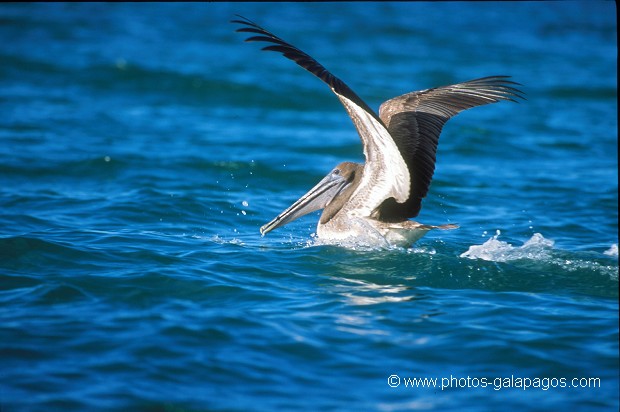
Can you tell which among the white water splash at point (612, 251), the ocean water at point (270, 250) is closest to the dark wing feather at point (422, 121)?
the ocean water at point (270, 250)

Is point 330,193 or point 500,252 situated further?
point 330,193

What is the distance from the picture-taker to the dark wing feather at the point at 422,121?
7086 millimetres

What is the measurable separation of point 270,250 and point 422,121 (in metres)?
1.84

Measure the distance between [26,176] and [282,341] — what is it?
5.85m

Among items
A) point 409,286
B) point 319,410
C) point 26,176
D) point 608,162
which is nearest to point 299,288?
point 409,286

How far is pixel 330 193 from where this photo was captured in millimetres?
7805

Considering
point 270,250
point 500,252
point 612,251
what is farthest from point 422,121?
point 612,251

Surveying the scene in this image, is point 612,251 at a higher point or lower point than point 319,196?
lower

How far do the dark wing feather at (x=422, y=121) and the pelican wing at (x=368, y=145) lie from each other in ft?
0.62

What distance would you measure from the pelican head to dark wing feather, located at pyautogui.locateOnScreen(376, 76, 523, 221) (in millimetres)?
572

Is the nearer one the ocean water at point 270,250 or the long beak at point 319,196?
the ocean water at point 270,250

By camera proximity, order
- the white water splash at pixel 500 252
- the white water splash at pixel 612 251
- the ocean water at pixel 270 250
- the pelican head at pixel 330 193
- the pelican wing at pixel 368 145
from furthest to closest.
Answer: the pelican head at pixel 330 193 < the white water splash at pixel 612 251 < the white water splash at pixel 500 252 < the pelican wing at pixel 368 145 < the ocean water at pixel 270 250

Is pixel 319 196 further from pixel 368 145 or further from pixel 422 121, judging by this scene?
pixel 368 145

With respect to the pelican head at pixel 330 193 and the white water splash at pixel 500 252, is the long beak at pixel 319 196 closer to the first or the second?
the pelican head at pixel 330 193
